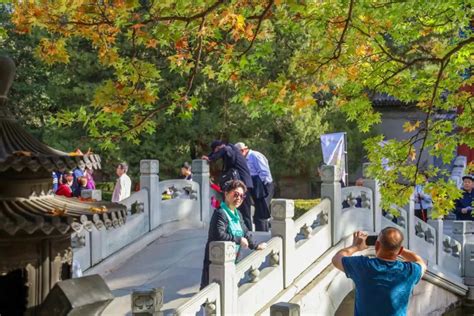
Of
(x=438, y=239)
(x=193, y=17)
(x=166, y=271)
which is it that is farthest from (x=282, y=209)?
(x=438, y=239)

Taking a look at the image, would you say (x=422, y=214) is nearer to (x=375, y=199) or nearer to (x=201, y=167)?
(x=375, y=199)

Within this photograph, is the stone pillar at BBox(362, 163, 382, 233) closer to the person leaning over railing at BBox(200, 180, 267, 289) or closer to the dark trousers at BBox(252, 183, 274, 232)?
the dark trousers at BBox(252, 183, 274, 232)

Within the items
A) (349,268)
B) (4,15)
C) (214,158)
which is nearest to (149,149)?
(4,15)

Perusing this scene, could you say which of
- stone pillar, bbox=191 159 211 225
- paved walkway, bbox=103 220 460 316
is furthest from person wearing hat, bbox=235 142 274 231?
stone pillar, bbox=191 159 211 225

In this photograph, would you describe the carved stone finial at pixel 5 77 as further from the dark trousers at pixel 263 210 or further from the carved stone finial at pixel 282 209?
the dark trousers at pixel 263 210

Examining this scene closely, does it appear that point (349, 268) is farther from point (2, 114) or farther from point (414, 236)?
point (414, 236)

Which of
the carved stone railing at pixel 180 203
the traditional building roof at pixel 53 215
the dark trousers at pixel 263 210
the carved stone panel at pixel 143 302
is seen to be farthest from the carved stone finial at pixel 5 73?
the carved stone railing at pixel 180 203

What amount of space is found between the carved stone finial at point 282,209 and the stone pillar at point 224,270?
1.54 m

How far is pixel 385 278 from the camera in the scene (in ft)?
15.4

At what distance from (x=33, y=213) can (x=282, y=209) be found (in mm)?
4608

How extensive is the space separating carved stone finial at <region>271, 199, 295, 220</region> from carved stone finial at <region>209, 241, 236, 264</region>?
162 centimetres

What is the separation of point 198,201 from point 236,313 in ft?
16.1

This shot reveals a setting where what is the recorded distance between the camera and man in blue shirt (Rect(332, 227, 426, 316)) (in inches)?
185

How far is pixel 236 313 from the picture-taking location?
269 inches
